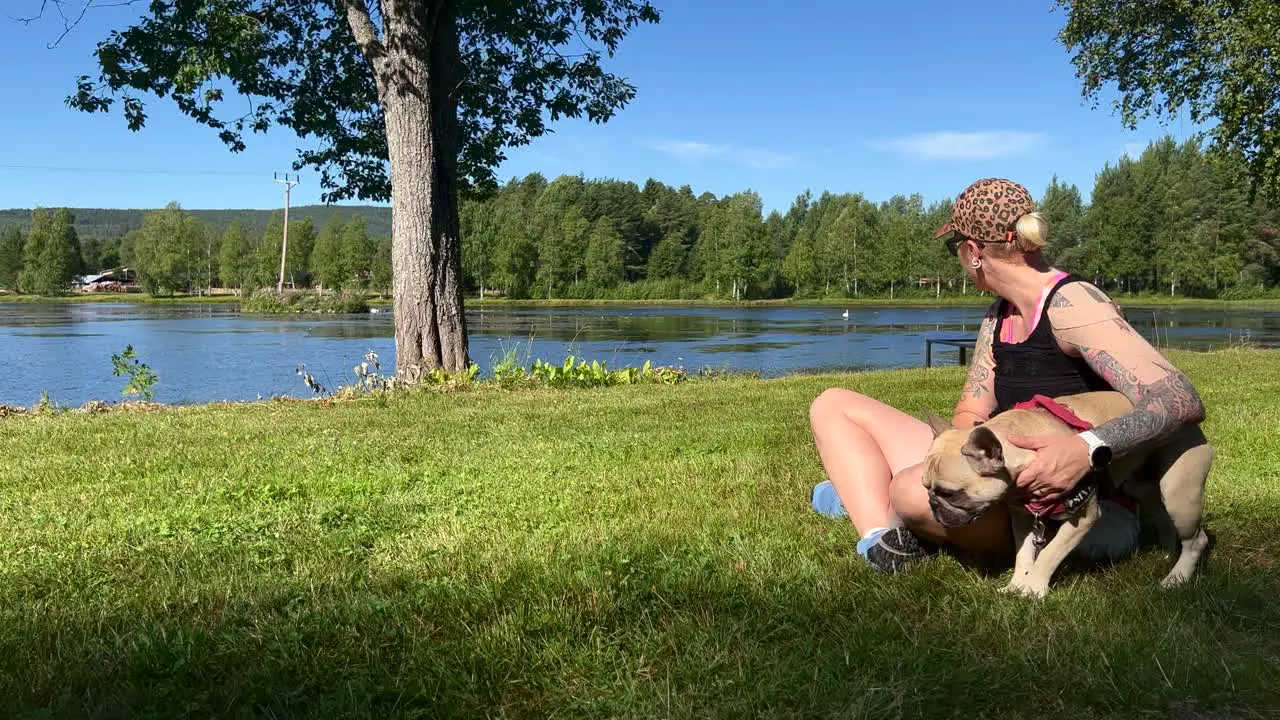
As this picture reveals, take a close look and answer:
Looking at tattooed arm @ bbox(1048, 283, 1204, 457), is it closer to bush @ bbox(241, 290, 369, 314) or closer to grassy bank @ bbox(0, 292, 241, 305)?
bush @ bbox(241, 290, 369, 314)

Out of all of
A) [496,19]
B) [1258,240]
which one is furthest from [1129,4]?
[1258,240]

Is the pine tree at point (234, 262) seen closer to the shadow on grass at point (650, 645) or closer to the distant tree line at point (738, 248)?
the distant tree line at point (738, 248)

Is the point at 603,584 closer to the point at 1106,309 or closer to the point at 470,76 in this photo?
the point at 1106,309

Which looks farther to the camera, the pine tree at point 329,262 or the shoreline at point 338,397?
the pine tree at point 329,262

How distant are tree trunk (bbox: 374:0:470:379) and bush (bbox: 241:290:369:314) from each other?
4359 cm

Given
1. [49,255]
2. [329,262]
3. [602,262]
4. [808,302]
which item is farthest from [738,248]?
[49,255]

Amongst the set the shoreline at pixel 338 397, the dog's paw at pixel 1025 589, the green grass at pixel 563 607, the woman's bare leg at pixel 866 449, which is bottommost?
the shoreline at pixel 338 397

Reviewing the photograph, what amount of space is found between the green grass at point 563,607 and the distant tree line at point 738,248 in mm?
78244

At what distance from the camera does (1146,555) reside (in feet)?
10.8

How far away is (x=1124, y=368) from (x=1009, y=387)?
1.46 ft

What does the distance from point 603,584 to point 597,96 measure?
12044 mm

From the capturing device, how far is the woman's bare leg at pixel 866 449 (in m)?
3.29

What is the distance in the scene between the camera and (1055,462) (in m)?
2.42

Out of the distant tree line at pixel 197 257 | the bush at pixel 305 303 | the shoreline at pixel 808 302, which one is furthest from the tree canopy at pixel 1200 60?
the distant tree line at pixel 197 257
